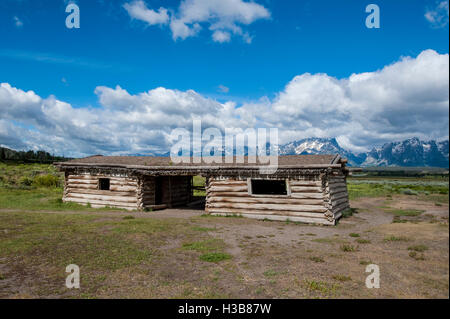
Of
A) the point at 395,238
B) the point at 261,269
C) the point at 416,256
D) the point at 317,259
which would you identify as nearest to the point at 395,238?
the point at 395,238

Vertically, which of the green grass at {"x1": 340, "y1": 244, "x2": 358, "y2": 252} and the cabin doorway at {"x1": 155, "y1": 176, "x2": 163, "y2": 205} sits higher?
the cabin doorway at {"x1": 155, "y1": 176, "x2": 163, "y2": 205}

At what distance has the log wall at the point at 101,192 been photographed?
18.6m

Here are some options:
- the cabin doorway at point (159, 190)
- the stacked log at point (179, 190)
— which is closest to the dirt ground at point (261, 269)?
the cabin doorway at point (159, 190)

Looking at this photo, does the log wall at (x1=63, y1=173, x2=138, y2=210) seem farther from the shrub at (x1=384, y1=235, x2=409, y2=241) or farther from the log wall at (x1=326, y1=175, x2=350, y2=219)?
the shrub at (x1=384, y1=235, x2=409, y2=241)

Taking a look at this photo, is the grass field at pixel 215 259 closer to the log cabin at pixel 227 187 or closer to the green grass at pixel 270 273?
the green grass at pixel 270 273

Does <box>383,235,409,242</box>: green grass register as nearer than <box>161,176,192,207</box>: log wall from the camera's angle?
Yes

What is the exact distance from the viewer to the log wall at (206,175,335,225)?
46.5ft

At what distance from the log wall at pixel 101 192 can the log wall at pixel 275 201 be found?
18.9 feet

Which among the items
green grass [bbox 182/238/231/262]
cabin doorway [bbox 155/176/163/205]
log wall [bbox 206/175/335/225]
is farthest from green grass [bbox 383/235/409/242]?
cabin doorway [bbox 155/176/163/205]

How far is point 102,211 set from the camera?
58.1ft

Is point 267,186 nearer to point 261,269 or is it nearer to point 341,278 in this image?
point 261,269
